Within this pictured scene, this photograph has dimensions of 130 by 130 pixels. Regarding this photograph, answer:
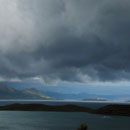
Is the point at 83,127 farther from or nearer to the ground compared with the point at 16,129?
farther from the ground

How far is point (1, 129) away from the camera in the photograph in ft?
455

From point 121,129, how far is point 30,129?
5611cm

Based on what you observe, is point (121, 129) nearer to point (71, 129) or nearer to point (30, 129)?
point (71, 129)

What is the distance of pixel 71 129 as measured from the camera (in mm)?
134500

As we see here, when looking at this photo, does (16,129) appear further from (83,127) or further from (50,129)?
(83,127)

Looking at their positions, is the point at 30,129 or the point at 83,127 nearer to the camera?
the point at 83,127

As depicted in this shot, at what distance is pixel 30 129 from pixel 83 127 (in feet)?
331

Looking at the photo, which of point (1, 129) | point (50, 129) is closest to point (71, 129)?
point (50, 129)

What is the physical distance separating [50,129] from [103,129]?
32663 millimetres

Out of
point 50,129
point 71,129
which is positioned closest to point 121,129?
point 71,129

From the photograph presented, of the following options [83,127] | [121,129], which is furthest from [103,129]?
[83,127]

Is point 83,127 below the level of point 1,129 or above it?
above

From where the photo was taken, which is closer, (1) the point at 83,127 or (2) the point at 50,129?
(1) the point at 83,127

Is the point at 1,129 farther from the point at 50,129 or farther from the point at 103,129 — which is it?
the point at 103,129
